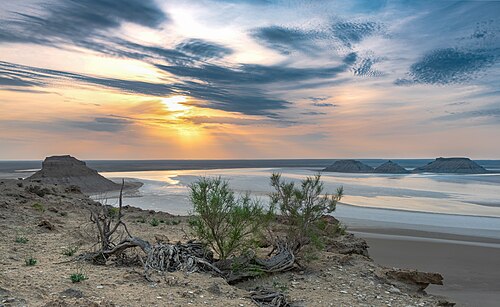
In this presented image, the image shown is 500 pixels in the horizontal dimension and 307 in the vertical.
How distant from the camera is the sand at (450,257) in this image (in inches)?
441

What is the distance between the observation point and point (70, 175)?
150ft

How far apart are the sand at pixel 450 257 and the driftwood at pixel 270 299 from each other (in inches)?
205

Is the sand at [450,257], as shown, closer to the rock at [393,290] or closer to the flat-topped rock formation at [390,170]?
the rock at [393,290]

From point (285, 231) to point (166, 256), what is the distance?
15.6 ft

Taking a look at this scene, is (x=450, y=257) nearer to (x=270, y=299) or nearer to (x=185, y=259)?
(x=270, y=299)

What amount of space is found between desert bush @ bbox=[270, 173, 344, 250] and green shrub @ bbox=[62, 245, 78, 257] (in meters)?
5.48

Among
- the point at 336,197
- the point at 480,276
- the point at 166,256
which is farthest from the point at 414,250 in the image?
the point at 166,256

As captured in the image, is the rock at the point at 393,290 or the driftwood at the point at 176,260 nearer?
the driftwood at the point at 176,260

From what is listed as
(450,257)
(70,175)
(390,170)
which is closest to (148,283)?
(450,257)

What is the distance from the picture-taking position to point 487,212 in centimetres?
2867

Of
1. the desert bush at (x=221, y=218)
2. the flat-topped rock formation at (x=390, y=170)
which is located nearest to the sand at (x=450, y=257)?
the desert bush at (x=221, y=218)

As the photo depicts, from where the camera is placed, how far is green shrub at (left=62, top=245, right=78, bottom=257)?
9.98 metres

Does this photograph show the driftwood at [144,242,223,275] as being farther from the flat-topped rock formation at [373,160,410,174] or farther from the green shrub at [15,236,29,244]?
the flat-topped rock formation at [373,160,410,174]

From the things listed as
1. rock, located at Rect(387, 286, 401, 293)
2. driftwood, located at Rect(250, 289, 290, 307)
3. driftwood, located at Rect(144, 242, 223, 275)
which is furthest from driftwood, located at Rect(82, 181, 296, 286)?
rock, located at Rect(387, 286, 401, 293)
